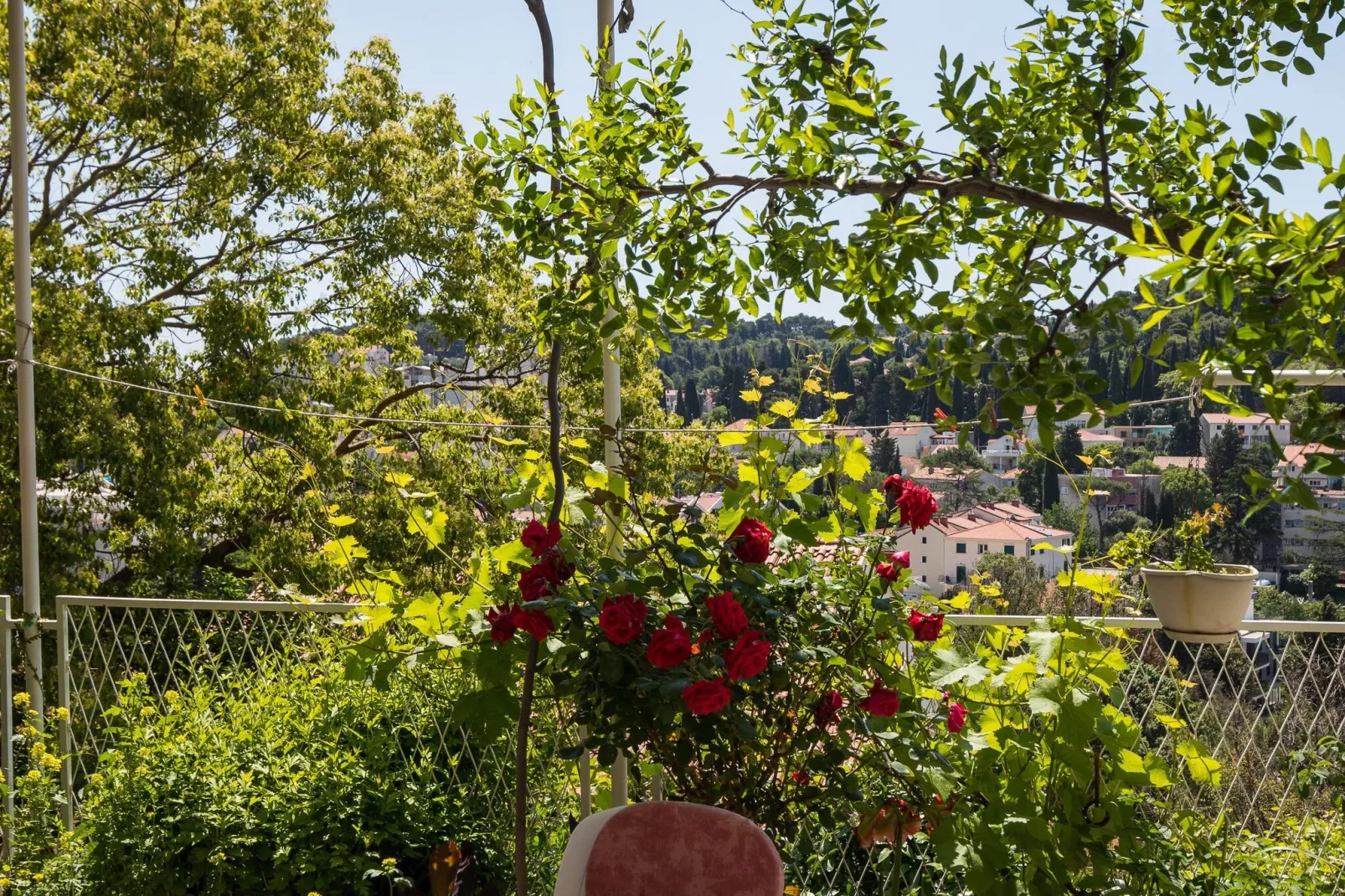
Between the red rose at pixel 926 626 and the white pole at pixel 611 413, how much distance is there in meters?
0.60

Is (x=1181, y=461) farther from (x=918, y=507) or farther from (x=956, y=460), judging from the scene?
(x=918, y=507)

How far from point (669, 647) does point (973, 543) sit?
1147mm

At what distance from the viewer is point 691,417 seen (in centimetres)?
427

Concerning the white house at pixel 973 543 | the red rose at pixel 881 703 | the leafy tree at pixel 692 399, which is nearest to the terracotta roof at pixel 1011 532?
the white house at pixel 973 543

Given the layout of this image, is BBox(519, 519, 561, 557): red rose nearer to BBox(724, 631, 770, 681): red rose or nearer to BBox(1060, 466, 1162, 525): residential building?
BBox(724, 631, 770, 681): red rose

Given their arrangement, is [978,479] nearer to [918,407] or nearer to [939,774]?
[918,407]

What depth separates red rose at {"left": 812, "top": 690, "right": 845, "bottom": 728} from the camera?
78.2 inches

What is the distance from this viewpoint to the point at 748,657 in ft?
5.80

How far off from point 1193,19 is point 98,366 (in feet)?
24.8

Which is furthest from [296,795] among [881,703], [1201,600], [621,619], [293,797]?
[1201,600]

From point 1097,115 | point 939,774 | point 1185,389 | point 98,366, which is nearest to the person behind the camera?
point 1097,115

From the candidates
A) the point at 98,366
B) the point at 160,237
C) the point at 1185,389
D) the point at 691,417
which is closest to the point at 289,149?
the point at 160,237

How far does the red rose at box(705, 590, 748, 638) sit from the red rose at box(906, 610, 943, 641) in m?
0.38

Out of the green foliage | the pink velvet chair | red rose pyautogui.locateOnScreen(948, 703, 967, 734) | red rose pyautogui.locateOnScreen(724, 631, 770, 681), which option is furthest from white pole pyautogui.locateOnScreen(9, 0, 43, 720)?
the green foliage
